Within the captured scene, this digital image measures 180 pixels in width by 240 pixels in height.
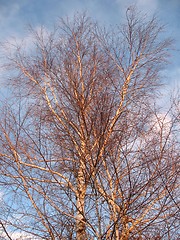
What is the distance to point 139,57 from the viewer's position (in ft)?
17.5

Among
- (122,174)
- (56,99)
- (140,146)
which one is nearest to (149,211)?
(122,174)

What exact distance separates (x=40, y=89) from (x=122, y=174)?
2.10 metres

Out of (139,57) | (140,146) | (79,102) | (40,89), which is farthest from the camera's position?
(139,57)

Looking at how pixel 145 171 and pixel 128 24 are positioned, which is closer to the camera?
pixel 145 171

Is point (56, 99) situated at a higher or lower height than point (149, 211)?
higher

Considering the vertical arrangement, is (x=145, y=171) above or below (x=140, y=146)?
below

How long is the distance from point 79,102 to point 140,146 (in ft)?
3.16

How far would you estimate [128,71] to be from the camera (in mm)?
5051

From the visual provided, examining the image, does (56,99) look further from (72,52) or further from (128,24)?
(128,24)

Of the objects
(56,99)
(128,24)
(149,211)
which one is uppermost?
(128,24)

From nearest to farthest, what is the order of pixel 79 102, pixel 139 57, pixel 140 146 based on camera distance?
pixel 79 102
pixel 140 146
pixel 139 57

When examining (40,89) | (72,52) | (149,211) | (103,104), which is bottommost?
(149,211)

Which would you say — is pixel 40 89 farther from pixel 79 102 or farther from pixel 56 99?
pixel 79 102

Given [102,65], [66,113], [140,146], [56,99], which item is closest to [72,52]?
[102,65]
